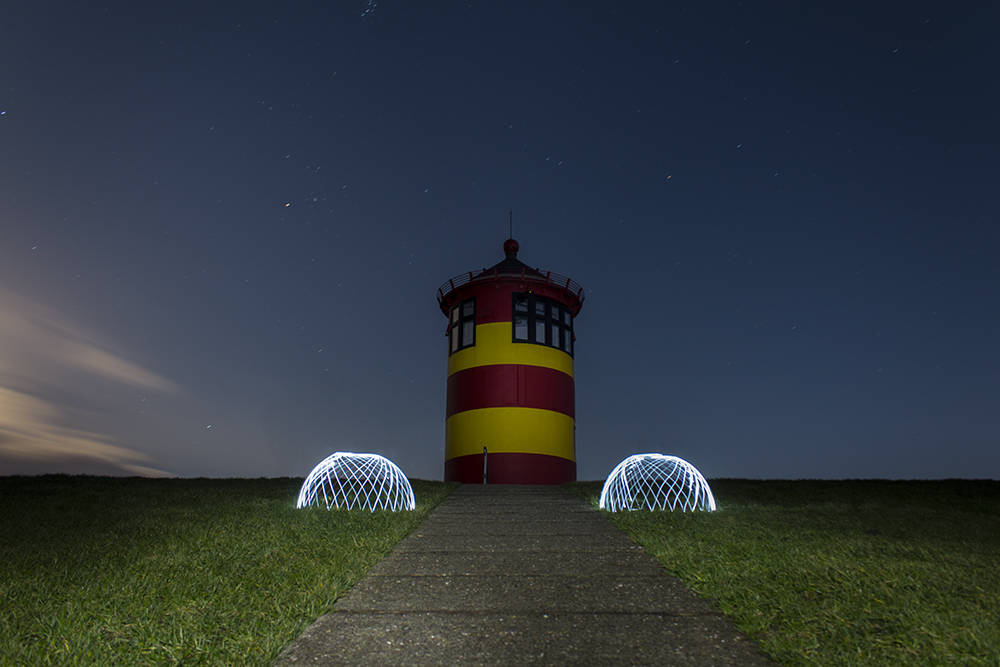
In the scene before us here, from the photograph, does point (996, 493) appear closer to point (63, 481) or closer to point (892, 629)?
point (892, 629)

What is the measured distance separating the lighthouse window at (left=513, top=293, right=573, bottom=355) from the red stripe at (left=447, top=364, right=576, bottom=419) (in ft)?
2.75

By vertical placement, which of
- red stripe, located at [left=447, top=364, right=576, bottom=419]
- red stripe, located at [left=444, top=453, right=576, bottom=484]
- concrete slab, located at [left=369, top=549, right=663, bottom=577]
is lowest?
concrete slab, located at [left=369, top=549, right=663, bottom=577]

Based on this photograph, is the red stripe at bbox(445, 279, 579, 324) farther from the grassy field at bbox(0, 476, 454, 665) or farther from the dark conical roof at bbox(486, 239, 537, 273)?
the grassy field at bbox(0, 476, 454, 665)

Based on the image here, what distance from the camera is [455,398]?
1761cm

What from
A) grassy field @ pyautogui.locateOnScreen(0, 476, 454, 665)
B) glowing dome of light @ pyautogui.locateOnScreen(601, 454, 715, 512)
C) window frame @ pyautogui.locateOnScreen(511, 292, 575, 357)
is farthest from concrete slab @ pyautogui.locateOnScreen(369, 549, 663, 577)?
window frame @ pyautogui.locateOnScreen(511, 292, 575, 357)

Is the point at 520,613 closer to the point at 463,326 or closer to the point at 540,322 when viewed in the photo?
the point at 540,322

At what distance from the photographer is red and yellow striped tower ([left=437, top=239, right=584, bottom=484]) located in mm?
16375

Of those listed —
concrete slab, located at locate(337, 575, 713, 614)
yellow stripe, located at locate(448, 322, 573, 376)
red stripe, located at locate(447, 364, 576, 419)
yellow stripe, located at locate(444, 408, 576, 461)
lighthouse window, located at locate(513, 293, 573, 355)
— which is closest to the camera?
concrete slab, located at locate(337, 575, 713, 614)

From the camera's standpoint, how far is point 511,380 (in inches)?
655

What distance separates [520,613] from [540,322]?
13420mm

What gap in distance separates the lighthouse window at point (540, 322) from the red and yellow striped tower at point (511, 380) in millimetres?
28

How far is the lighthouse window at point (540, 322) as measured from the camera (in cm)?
1722

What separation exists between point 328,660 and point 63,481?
1414 cm

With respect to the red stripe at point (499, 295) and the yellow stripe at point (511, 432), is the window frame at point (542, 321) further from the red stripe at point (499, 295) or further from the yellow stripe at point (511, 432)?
the yellow stripe at point (511, 432)
